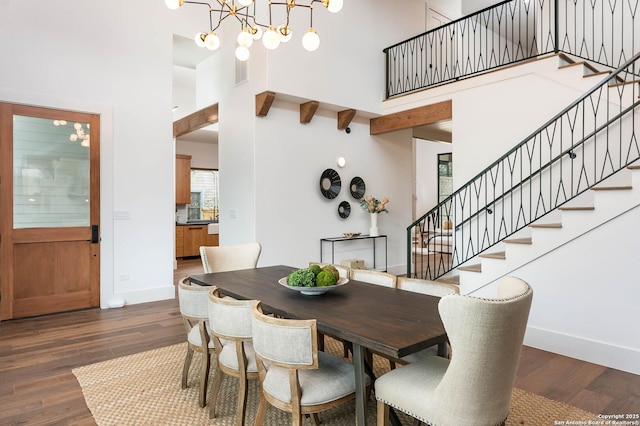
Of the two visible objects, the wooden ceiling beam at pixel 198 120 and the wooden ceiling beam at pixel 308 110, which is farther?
the wooden ceiling beam at pixel 198 120

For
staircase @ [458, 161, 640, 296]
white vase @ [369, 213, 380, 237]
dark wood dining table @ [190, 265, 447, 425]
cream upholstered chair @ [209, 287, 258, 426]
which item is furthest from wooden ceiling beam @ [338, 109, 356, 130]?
cream upholstered chair @ [209, 287, 258, 426]

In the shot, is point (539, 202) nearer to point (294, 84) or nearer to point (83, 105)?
point (294, 84)

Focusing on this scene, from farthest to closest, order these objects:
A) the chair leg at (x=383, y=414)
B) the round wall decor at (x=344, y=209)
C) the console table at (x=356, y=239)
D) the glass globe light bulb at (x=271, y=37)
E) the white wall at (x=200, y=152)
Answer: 1. the white wall at (x=200, y=152)
2. the round wall decor at (x=344, y=209)
3. the console table at (x=356, y=239)
4. the glass globe light bulb at (x=271, y=37)
5. the chair leg at (x=383, y=414)

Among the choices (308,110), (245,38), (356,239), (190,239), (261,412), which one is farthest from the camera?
(190,239)

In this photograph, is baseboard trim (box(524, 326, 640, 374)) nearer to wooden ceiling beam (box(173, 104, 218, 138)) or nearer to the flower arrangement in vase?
the flower arrangement in vase

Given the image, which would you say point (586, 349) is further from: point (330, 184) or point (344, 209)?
point (330, 184)

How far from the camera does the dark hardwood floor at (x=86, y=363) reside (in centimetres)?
242

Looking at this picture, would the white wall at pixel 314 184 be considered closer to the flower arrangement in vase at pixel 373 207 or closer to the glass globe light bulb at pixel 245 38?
the flower arrangement in vase at pixel 373 207

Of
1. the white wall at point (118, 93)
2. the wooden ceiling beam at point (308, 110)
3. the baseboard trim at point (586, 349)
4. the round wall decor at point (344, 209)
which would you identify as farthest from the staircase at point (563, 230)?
the white wall at point (118, 93)

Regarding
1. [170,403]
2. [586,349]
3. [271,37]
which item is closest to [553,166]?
[586,349]

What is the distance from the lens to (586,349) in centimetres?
313

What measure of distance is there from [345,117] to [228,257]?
140 inches

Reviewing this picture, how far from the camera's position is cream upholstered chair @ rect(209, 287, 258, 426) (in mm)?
1960

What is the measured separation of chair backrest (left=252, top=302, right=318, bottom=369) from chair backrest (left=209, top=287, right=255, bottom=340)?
0.25 m
